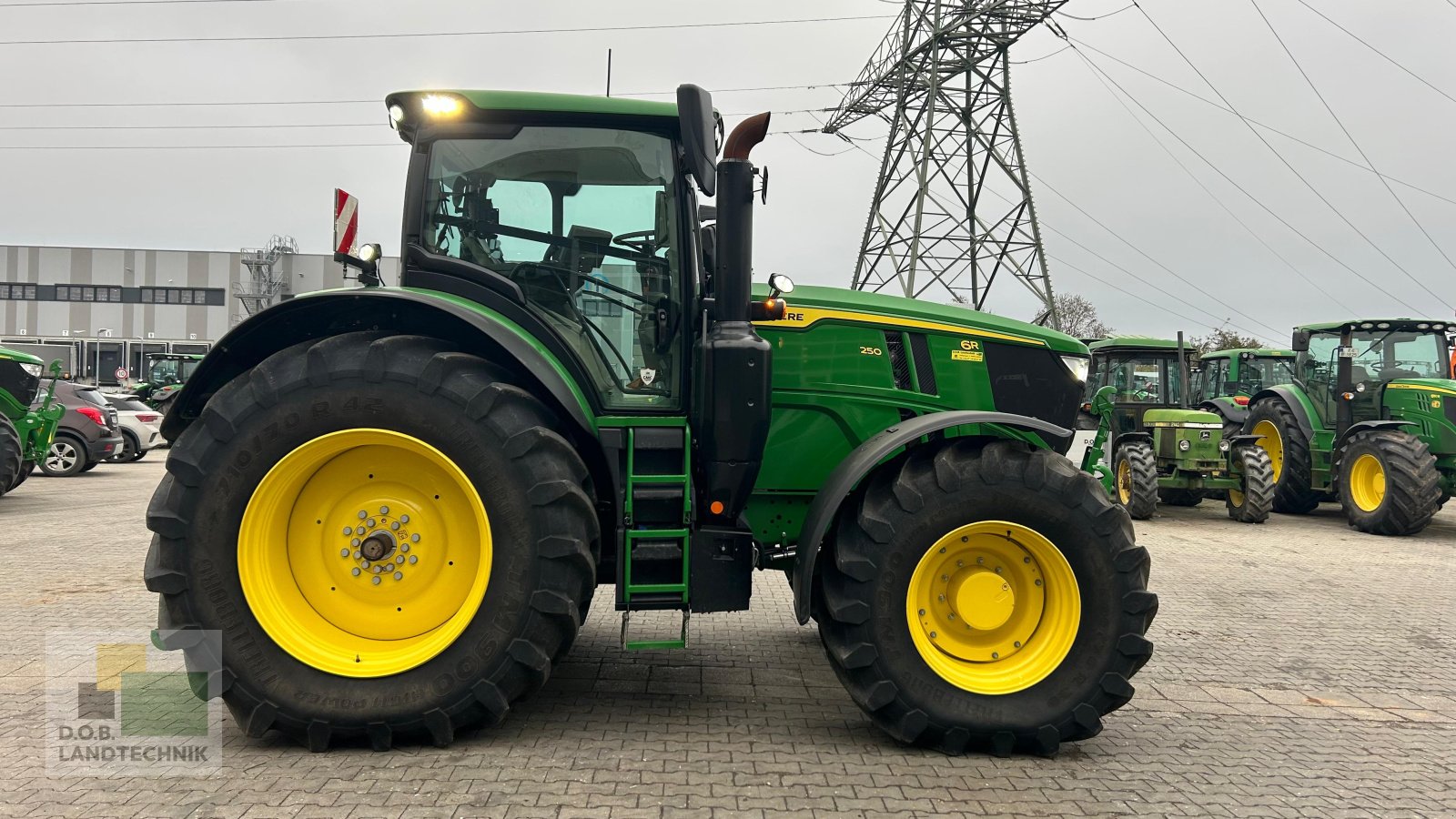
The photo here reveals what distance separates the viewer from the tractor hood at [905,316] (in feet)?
13.9

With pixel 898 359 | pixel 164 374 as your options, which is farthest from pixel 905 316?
pixel 164 374

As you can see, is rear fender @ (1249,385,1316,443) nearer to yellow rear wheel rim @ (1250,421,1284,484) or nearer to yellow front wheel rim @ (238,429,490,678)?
yellow rear wheel rim @ (1250,421,1284,484)

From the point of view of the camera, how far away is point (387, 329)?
3756 mm

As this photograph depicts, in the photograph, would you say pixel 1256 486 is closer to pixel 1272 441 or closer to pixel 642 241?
pixel 1272 441

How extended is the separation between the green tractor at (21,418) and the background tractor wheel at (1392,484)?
1605cm

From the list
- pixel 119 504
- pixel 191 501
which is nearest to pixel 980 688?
pixel 191 501

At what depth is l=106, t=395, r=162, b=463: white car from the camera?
1836 centimetres

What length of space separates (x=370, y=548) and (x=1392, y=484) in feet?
39.7

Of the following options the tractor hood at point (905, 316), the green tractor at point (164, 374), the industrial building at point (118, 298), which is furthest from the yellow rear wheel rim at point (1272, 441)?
the industrial building at point (118, 298)

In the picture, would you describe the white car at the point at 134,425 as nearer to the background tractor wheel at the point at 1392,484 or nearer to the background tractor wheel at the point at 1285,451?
the background tractor wheel at the point at 1285,451

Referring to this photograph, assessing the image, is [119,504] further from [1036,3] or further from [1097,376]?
[1036,3]

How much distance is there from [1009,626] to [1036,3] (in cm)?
1683

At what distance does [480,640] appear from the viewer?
343 cm

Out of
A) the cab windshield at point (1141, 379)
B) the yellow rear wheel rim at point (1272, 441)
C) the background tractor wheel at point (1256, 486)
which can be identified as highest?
the cab windshield at point (1141, 379)
